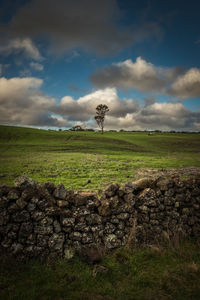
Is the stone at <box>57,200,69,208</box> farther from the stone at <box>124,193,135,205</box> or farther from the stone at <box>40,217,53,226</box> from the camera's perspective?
the stone at <box>124,193,135,205</box>

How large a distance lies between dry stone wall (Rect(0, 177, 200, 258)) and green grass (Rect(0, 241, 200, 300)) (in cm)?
48

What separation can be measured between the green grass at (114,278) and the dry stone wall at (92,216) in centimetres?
48

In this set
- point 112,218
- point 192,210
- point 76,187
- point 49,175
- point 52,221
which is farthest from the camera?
point 49,175

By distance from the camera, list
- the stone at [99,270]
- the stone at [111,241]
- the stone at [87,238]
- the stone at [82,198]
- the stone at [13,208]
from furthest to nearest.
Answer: the stone at [82,198], the stone at [111,241], the stone at [87,238], the stone at [13,208], the stone at [99,270]

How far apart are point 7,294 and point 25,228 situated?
1651 mm

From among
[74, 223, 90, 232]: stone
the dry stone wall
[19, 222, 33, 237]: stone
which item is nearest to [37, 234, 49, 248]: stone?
the dry stone wall

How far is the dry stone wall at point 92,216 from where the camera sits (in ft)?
17.6

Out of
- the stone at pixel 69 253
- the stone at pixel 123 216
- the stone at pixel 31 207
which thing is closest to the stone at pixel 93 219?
the stone at pixel 123 216

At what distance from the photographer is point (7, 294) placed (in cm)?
402

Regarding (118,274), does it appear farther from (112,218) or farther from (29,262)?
(29,262)

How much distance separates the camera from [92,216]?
5.95m

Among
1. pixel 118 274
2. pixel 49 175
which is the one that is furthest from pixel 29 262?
pixel 49 175

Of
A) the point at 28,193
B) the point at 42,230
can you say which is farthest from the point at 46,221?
the point at 28,193

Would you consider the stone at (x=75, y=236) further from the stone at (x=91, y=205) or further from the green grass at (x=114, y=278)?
the stone at (x=91, y=205)
